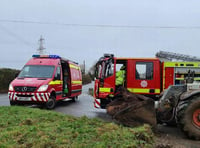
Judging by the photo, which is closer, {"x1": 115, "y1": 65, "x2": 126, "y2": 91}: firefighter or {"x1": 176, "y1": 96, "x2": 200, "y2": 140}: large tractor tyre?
{"x1": 176, "y1": 96, "x2": 200, "y2": 140}: large tractor tyre

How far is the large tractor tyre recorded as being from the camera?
18.1ft

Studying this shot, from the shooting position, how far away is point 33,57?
11.8 m

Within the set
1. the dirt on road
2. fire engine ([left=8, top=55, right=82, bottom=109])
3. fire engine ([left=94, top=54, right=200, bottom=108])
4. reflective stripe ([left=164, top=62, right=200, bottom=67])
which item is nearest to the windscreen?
fire engine ([left=8, top=55, right=82, bottom=109])

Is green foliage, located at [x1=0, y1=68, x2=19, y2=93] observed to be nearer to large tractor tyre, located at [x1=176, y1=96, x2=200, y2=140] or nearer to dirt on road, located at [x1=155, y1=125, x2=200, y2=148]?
dirt on road, located at [x1=155, y1=125, x2=200, y2=148]

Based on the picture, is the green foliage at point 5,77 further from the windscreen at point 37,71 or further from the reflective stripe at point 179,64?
the reflective stripe at point 179,64

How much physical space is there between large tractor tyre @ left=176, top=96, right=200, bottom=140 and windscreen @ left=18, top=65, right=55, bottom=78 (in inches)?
265

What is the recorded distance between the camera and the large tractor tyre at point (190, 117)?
5.53m

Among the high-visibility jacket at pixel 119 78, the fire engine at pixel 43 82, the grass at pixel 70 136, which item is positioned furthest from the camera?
the fire engine at pixel 43 82

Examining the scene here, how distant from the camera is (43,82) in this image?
1004cm

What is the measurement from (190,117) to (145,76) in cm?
380

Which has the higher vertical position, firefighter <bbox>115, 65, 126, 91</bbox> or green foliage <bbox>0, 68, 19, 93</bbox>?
firefighter <bbox>115, 65, 126, 91</bbox>

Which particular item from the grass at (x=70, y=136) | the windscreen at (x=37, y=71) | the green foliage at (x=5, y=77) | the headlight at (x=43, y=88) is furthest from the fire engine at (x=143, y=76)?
the green foliage at (x=5, y=77)

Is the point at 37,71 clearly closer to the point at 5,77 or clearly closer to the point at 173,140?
the point at 173,140

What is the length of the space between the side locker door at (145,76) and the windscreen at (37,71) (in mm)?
3974
